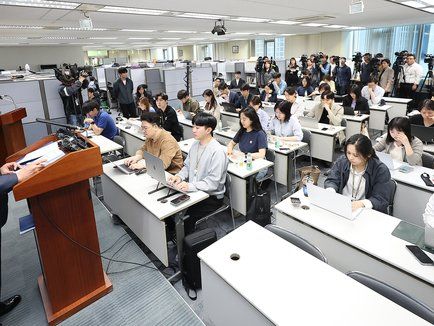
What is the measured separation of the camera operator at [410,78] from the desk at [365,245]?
6626 millimetres

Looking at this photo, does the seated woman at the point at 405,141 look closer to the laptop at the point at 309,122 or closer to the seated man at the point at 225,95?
the laptop at the point at 309,122

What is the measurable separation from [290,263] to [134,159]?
2.15m

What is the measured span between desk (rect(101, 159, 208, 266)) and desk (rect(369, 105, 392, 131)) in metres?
4.92

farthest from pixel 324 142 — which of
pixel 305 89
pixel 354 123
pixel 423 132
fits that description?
pixel 305 89

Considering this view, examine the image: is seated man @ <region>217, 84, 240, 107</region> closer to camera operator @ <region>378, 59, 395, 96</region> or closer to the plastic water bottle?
the plastic water bottle

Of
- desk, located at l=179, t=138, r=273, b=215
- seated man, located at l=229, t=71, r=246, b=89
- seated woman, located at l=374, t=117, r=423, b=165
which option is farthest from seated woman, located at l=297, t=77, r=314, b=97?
desk, located at l=179, t=138, r=273, b=215

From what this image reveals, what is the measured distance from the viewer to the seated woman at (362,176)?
2.26 m

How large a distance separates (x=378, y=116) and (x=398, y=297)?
544 centimetres

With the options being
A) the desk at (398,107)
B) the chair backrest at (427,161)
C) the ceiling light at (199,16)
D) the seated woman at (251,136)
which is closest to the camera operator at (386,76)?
the desk at (398,107)

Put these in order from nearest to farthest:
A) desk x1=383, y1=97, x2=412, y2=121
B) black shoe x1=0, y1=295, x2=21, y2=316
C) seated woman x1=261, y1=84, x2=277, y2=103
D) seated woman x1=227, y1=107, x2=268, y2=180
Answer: black shoe x1=0, y1=295, x2=21, y2=316 → seated woman x1=227, y1=107, x2=268, y2=180 → desk x1=383, y1=97, x2=412, y2=121 → seated woman x1=261, y1=84, x2=277, y2=103

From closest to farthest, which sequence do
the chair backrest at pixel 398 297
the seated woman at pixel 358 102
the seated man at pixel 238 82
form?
the chair backrest at pixel 398 297, the seated woman at pixel 358 102, the seated man at pixel 238 82

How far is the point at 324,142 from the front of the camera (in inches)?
175

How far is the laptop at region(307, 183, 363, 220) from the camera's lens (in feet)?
6.64

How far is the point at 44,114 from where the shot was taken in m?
5.83
